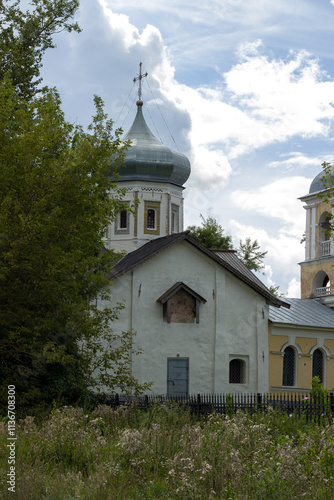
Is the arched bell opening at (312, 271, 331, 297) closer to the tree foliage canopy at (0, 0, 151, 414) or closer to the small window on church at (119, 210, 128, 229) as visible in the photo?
the small window on church at (119, 210, 128, 229)

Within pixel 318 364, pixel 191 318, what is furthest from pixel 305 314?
pixel 191 318

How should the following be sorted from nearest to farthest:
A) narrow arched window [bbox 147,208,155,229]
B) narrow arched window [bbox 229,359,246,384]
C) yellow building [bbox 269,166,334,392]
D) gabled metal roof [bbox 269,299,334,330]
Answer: narrow arched window [bbox 229,359,246,384], yellow building [bbox 269,166,334,392], gabled metal roof [bbox 269,299,334,330], narrow arched window [bbox 147,208,155,229]

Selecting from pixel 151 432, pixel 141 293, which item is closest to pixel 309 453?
pixel 151 432

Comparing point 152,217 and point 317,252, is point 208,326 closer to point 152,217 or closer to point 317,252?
point 152,217

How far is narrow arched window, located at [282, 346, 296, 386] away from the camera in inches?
1065

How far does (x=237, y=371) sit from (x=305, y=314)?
568cm

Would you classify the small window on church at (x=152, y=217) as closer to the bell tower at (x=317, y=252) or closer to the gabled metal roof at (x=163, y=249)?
the gabled metal roof at (x=163, y=249)

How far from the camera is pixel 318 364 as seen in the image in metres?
28.4

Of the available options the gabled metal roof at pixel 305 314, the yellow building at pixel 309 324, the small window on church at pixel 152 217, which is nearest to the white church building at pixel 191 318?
the yellow building at pixel 309 324

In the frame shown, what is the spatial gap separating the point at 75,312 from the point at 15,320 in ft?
3.90

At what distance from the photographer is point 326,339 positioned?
28.6 metres

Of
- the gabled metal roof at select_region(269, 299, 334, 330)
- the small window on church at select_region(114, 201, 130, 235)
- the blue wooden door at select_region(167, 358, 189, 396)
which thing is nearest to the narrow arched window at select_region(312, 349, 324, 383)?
A: the gabled metal roof at select_region(269, 299, 334, 330)

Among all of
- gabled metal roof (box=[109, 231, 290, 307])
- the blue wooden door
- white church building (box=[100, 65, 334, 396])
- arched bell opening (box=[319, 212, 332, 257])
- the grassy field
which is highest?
arched bell opening (box=[319, 212, 332, 257])

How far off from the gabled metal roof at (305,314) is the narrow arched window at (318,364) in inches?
45.8
